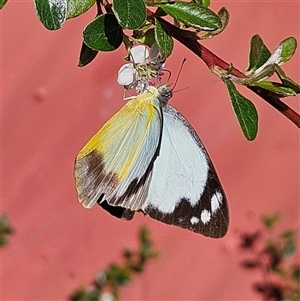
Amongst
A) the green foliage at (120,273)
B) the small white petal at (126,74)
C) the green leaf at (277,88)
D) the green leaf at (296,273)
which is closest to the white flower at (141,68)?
the small white petal at (126,74)

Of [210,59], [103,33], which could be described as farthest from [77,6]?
[210,59]

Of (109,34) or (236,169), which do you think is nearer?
(109,34)

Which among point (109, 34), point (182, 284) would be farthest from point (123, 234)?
point (109, 34)

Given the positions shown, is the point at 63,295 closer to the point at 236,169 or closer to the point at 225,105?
the point at 236,169

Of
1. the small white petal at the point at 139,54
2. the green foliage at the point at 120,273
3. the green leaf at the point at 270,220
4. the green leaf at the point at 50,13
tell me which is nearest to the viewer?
the green leaf at the point at 50,13

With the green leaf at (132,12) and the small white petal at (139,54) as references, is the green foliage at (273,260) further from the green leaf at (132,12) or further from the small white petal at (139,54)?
the green leaf at (132,12)
